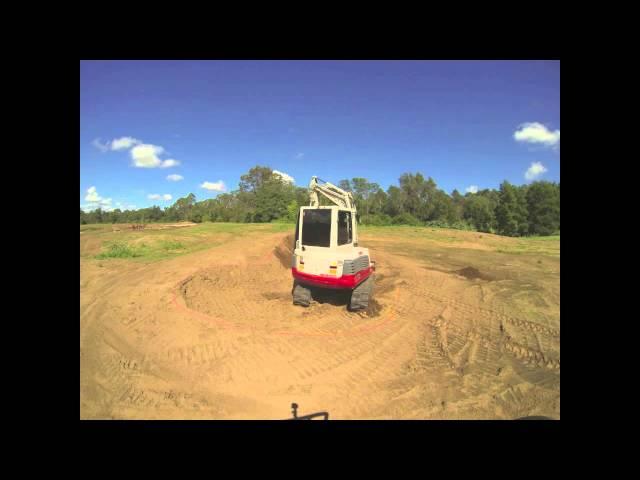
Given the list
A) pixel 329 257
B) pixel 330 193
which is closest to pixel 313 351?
pixel 329 257

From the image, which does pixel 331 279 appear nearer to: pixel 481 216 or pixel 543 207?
pixel 543 207

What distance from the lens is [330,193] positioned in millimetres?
7727

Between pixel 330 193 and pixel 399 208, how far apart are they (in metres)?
42.2

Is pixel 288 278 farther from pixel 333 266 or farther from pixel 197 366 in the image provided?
pixel 197 366

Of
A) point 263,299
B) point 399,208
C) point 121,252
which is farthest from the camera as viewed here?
point 399,208

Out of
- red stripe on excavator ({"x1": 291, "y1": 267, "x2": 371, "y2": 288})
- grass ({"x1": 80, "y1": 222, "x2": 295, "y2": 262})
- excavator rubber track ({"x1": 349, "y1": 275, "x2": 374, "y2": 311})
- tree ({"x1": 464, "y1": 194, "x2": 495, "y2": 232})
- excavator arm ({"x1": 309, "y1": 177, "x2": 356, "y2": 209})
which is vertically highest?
tree ({"x1": 464, "y1": 194, "x2": 495, "y2": 232})

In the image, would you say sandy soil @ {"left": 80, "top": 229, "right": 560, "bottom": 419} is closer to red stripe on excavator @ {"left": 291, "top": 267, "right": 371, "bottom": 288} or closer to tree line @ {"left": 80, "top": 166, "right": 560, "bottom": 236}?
red stripe on excavator @ {"left": 291, "top": 267, "right": 371, "bottom": 288}

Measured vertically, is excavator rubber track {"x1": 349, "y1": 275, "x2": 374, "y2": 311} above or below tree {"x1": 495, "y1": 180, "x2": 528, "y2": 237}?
below

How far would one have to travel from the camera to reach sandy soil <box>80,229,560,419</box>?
3596 mm

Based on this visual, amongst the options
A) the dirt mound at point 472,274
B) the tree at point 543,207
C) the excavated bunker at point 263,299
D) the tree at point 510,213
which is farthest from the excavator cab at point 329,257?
the tree at point 543,207

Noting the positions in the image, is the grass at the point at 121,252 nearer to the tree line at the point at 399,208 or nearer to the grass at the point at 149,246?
the grass at the point at 149,246

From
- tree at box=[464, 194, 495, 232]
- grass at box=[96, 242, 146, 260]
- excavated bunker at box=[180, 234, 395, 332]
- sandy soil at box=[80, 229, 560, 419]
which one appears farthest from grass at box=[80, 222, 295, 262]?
tree at box=[464, 194, 495, 232]

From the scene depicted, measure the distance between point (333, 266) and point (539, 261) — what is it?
43.4 feet

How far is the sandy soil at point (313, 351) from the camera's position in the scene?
11.8 feet
